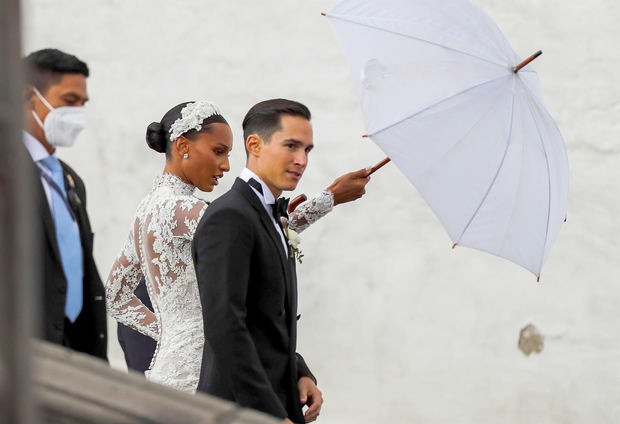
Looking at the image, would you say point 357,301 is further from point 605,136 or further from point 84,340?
point 84,340

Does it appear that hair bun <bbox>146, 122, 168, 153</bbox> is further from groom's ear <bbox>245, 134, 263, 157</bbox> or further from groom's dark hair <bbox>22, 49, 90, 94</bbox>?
groom's dark hair <bbox>22, 49, 90, 94</bbox>

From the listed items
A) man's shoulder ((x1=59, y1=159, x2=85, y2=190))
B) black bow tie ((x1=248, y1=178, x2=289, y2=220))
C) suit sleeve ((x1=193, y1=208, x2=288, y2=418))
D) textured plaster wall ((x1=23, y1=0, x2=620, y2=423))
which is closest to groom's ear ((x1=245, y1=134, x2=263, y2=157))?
black bow tie ((x1=248, y1=178, x2=289, y2=220))

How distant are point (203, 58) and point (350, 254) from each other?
1.16m

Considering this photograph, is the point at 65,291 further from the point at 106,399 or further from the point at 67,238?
the point at 106,399

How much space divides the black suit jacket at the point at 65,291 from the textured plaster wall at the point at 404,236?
10.8 ft

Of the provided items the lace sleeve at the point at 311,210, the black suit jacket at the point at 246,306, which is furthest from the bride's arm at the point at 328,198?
the black suit jacket at the point at 246,306

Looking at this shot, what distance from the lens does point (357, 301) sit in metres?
5.95

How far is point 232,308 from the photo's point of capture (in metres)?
3.02

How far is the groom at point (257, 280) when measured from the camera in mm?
3047

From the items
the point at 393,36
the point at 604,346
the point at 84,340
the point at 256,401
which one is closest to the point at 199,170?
the point at 393,36

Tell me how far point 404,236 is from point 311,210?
199cm

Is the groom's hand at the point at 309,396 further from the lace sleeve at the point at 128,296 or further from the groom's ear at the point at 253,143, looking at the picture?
the lace sleeve at the point at 128,296

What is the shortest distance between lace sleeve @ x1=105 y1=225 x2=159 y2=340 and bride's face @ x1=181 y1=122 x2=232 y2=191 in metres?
0.36

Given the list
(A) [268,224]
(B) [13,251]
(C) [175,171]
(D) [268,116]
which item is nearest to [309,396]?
(A) [268,224]
